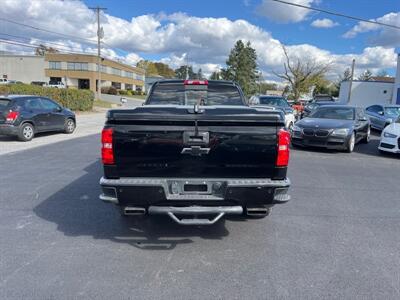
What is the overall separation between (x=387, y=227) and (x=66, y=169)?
6.25 meters

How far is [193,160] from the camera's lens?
3.26 metres

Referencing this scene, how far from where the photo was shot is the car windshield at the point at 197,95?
5535 mm

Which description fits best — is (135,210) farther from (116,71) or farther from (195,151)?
(116,71)

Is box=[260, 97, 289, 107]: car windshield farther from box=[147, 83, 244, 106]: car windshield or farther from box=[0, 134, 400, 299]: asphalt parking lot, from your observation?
box=[147, 83, 244, 106]: car windshield

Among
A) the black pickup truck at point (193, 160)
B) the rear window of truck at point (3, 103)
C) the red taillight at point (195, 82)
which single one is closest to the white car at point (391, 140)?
the red taillight at point (195, 82)

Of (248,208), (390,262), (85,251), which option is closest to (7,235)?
(85,251)

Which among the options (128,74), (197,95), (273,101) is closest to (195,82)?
(197,95)

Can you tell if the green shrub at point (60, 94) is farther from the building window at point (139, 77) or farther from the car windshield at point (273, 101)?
the building window at point (139, 77)

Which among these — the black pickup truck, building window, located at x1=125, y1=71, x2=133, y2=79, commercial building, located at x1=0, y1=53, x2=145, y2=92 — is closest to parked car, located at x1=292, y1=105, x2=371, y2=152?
the black pickup truck

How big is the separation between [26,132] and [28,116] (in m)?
0.55

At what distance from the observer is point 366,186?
635 centimetres

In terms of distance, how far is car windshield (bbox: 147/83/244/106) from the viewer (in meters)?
5.54

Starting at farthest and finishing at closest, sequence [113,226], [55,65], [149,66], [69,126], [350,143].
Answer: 1. [149,66]
2. [55,65]
3. [69,126]
4. [350,143]
5. [113,226]

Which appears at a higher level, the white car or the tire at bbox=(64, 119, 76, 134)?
the white car
